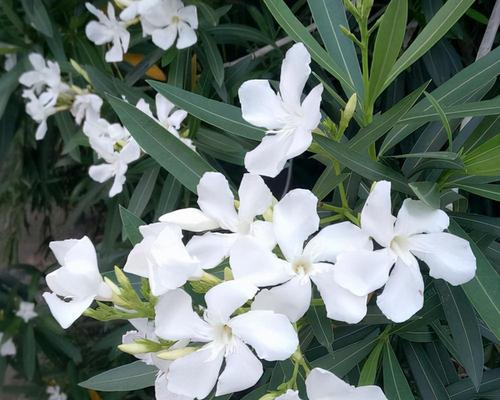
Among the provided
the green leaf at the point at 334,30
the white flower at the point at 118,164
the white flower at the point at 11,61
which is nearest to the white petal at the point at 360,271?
the green leaf at the point at 334,30

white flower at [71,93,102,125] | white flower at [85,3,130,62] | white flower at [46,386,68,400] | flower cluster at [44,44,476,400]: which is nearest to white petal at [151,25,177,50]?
white flower at [85,3,130,62]

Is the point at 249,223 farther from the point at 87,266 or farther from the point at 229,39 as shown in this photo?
the point at 229,39

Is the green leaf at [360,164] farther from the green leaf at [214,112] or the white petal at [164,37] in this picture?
the white petal at [164,37]

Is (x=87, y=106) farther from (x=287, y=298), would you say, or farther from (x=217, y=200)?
(x=287, y=298)

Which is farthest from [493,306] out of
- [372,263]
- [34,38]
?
[34,38]

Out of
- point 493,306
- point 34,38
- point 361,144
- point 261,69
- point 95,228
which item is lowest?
point 95,228

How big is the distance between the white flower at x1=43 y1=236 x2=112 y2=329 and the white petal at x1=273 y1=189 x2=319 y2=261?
20cm

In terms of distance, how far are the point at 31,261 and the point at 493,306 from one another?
13.0 ft

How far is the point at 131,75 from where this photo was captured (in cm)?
161

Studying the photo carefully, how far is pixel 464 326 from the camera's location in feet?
2.88

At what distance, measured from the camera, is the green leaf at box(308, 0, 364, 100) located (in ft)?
3.03

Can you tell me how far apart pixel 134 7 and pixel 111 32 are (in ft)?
0.58

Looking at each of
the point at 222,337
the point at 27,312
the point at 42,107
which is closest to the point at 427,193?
the point at 222,337

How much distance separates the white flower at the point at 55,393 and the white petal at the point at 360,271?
1.96 metres
